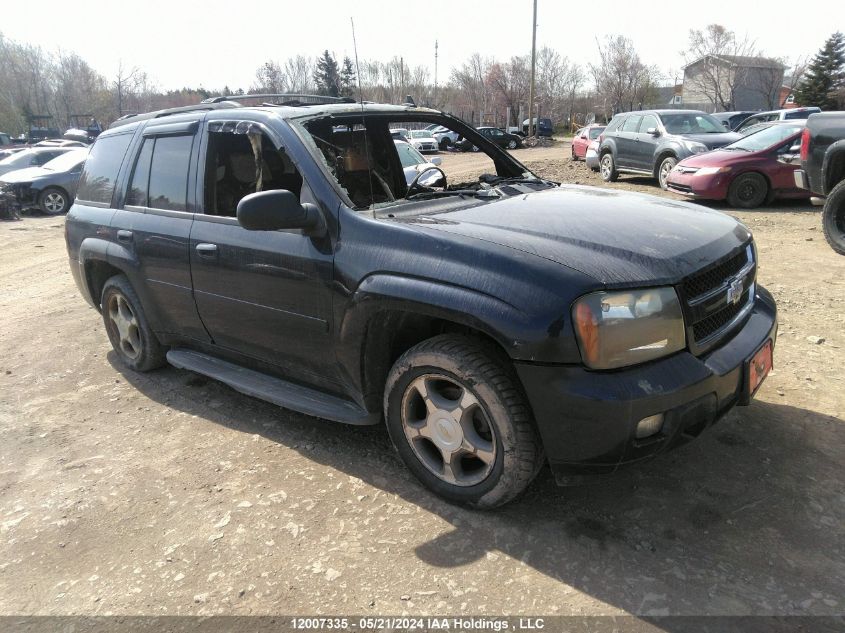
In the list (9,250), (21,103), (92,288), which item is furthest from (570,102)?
(92,288)

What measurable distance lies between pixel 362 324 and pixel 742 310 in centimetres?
177

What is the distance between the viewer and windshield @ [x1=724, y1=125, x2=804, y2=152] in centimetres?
995

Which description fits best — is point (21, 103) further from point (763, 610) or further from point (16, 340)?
point (763, 610)

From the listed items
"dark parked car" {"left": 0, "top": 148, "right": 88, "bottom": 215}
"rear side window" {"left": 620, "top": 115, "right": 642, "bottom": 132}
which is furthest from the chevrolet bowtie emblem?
"dark parked car" {"left": 0, "top": 148, "right": 88, "bottom": 215}

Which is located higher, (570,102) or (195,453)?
(570,102)

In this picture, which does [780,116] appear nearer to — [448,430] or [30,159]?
[448,430]

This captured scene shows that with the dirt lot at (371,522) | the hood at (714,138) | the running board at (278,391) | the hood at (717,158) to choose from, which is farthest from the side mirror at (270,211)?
the hood at (714,138)

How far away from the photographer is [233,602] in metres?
2.30

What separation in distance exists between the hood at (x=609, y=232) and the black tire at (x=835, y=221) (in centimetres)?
447

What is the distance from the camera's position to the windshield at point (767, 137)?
392 inches

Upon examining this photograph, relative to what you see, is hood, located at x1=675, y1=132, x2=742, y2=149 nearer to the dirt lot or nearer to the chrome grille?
the dirt lot

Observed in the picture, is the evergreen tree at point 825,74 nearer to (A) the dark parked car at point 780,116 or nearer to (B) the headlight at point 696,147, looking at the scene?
(A) the dark parked car at point 780,116

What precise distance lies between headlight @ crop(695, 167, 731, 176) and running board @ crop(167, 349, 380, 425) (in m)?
9.05

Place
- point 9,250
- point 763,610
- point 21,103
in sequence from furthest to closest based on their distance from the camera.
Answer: point 21,103 < point 9,250 < point 763,610
